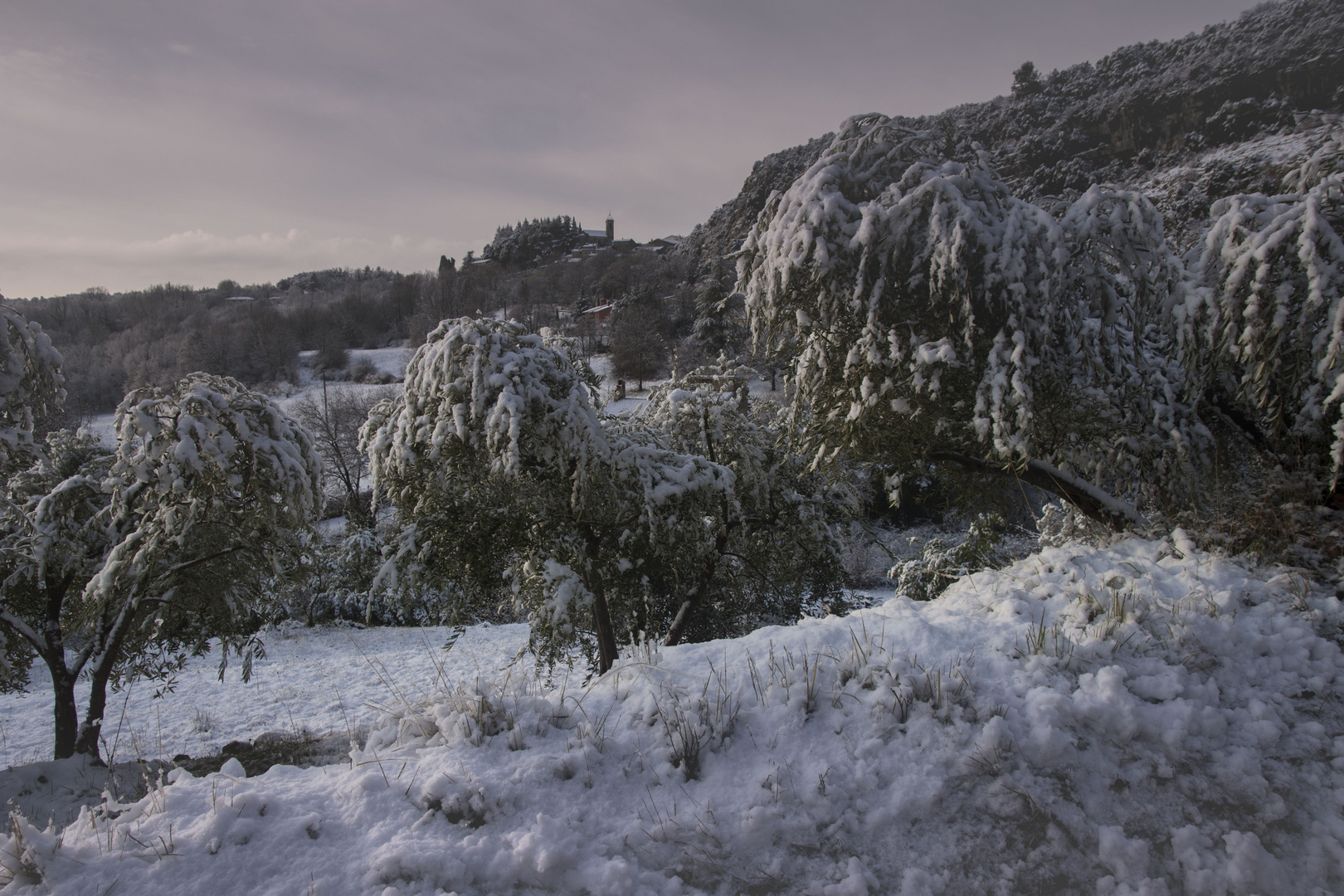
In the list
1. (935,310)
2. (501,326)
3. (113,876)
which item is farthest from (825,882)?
(501,326)

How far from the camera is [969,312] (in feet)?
15.3

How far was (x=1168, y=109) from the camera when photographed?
6844 cm

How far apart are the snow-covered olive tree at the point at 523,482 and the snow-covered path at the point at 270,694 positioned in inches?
86.6

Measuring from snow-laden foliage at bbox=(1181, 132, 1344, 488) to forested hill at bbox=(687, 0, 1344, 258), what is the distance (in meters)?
46.4

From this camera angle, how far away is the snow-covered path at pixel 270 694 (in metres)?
11.1

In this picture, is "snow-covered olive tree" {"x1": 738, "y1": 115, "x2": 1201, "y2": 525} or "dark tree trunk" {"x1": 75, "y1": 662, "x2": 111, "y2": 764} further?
"dark tree trunk" {"x1": 75, "y1": 662, "x2": 111, "y2": 764}

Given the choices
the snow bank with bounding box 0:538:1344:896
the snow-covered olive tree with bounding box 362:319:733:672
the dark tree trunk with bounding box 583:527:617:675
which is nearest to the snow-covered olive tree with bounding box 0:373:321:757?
the snow-covered olive tree with bounding box 362:319:733:672

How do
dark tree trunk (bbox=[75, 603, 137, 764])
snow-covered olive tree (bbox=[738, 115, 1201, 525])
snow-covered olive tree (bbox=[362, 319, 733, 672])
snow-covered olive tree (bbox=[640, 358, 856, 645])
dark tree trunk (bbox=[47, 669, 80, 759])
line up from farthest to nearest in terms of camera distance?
1. snow-covered olive tree (bbox=[640, 358, 856, 645])
2. dark tree trunk (bbox=[47, 669, 80, 759])
3. dark tree trunk (bbox=[75, 603, 137, 764])
4. snow-covered olive tree (bbox=[362, 319, 733, 672])
5. snow-covered olive tree (bbox=[738, 115, 1201, 525])

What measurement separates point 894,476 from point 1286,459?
9.42 ft

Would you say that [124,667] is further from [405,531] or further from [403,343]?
[403,343]

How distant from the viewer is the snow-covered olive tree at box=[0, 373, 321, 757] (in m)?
6.48

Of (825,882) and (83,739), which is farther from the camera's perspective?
(83,739)

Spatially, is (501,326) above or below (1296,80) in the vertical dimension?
below

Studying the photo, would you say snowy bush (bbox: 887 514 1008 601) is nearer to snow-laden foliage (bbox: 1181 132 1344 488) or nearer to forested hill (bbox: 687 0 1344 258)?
snow-laden foliage (bbox: 1181 132 1344 488)
